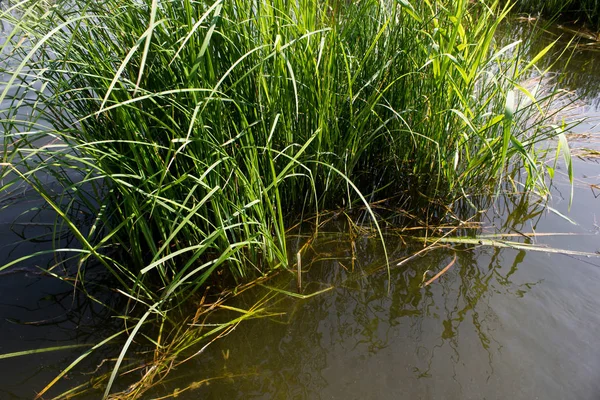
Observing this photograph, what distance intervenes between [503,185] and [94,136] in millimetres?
2112

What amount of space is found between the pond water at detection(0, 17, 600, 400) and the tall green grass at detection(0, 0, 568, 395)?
22cm

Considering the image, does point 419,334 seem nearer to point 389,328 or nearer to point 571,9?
point 389,328

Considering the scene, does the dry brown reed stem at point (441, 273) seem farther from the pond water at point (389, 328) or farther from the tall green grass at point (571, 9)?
the tall green grass at point (571, 9)

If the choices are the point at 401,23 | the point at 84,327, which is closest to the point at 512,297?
the point at 401,23

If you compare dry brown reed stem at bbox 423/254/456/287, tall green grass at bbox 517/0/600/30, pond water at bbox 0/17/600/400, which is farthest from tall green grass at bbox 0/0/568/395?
tall green grass at bbox 517/0/600/30

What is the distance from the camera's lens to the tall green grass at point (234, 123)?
1.58m

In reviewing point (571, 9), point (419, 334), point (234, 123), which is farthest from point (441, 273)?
point (571, 9)

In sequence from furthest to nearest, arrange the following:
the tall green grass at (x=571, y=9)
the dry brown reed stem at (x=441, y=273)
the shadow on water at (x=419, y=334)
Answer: the tall green grass at (x=571, y=9) → the dry brown reed stem at (x=441, y=273) → the shadow on water at (x=419, y=334)

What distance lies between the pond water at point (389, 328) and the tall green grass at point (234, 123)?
22 centimetres

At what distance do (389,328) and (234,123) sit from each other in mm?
986

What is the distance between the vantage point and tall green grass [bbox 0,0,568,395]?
1.58m

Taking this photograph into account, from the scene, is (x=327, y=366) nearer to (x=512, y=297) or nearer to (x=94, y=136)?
→ (x=512, y=297)

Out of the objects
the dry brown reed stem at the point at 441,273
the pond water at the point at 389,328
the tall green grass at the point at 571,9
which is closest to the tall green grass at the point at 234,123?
the pond water at the point at 389,328

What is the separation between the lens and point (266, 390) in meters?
1.56
